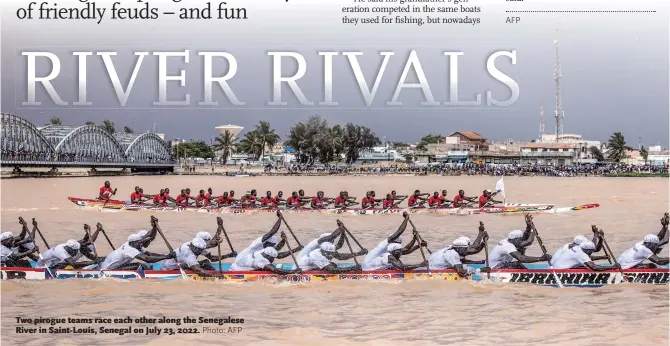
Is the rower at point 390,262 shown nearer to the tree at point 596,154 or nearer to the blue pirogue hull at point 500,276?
the blue pirogue hull at point 500,276

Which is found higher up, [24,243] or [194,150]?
[194,150]

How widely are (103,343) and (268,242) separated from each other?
4.02m

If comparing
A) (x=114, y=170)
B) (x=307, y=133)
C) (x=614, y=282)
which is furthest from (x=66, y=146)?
(x=614, y=282)

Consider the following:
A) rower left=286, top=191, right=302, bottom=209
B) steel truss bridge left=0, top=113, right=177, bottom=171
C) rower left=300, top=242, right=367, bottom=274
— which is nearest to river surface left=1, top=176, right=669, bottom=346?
rower left=300, top=242, right=367, bottom=274

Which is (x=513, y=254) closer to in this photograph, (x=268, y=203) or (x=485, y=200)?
(x=485, y=200)

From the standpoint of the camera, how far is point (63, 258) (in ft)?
42.1

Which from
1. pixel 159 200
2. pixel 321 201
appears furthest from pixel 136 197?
pixel 321 201

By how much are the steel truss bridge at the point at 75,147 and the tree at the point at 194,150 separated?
26.2m

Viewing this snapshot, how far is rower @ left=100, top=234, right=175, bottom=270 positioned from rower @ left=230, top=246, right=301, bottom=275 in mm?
1413

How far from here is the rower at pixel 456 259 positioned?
1241 cm

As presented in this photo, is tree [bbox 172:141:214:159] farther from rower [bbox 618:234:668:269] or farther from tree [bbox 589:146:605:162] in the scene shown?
rower [bbox 618:234:668:269]

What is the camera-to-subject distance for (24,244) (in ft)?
43.9

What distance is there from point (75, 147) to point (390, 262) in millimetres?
82947

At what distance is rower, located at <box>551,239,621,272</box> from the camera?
12.4 metres
